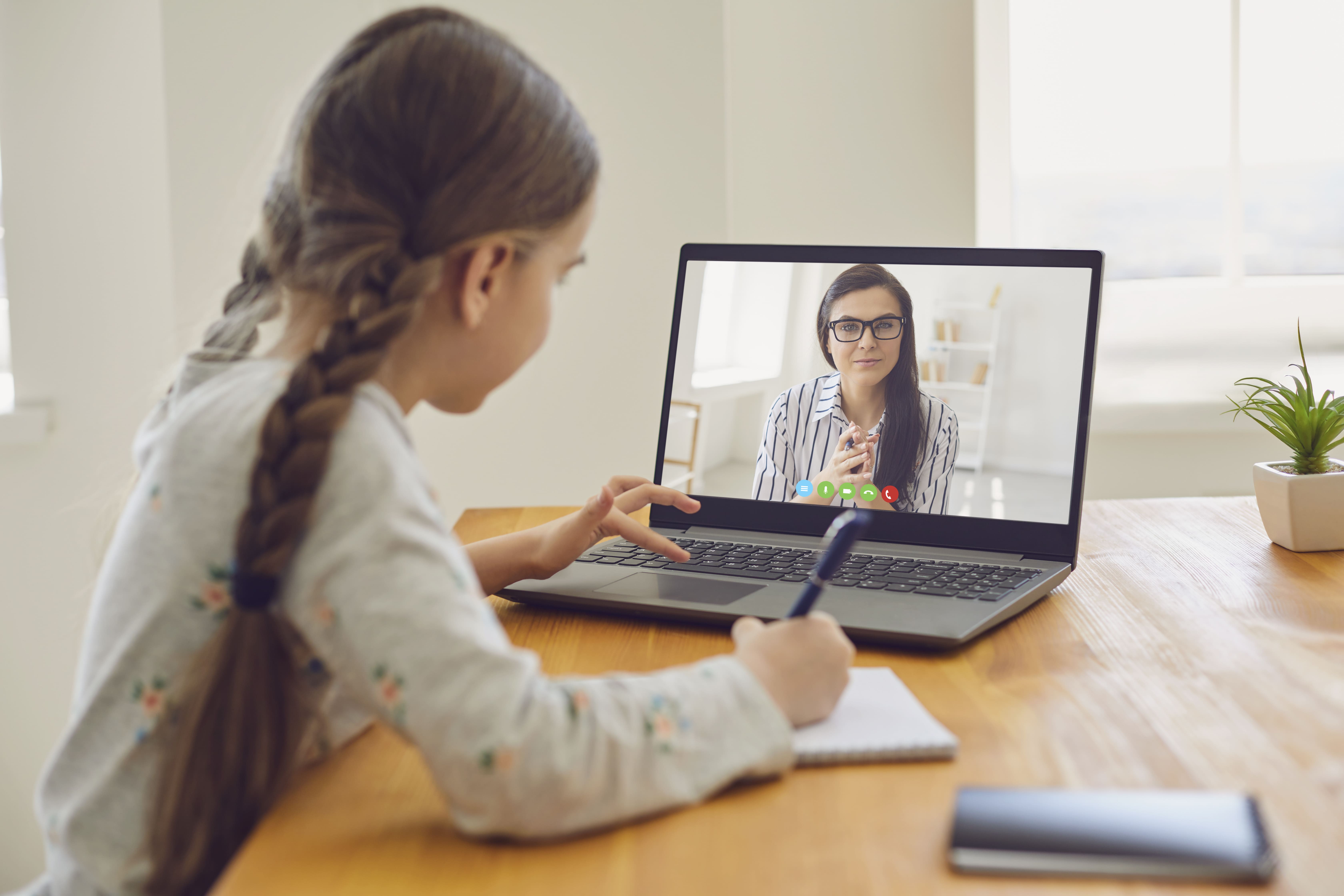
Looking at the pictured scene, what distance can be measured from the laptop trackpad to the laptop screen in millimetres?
186

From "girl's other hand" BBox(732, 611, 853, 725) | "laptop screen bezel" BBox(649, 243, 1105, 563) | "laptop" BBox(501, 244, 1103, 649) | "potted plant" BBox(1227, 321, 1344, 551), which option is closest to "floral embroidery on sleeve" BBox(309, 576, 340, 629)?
"girl's other hand" BBox(732, 611, 853, 725)

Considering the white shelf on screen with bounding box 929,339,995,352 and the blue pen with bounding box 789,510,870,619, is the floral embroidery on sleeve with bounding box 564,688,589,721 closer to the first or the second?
the blue pen with bounding box 789,510,870,619

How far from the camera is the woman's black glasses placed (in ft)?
3.19

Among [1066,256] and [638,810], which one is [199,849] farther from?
[1066,256]

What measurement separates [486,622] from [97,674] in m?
0.21

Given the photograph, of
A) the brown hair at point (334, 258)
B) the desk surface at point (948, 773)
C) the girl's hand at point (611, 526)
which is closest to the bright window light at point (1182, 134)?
the girl's hand at point (611, 526)

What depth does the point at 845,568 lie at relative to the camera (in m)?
0.86

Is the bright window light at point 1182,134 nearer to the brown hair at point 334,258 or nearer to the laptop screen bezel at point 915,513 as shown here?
the laptop screen bezel at point 915,513

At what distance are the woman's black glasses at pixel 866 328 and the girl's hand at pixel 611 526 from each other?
214 mm

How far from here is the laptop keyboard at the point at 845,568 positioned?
799mm

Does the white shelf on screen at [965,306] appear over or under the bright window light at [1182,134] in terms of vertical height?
under

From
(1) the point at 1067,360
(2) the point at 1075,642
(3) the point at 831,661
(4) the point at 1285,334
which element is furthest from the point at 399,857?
(4) the point at 1285,334

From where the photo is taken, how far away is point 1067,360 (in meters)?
0.90

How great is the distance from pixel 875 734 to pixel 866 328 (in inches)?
20.6
